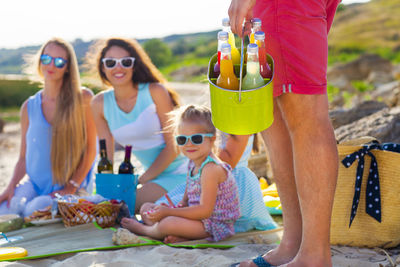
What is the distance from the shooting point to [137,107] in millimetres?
4629

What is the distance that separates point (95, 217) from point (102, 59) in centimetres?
170

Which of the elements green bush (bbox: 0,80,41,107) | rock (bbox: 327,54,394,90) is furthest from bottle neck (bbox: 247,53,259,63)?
green bush (bbox: 0,80,41,107)

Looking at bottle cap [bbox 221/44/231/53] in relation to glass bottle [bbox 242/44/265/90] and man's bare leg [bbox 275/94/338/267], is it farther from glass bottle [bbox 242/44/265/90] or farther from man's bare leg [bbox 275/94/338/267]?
man's bare leg [bbox 275/94/338/267]

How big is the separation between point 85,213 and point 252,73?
2.20 metres

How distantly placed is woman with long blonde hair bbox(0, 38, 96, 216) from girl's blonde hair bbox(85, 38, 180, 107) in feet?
0.90

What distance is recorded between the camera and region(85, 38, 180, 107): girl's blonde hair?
4.66m

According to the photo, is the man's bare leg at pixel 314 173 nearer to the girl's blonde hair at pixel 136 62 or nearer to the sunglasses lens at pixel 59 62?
the girl's blonde hair at pixel 136 62

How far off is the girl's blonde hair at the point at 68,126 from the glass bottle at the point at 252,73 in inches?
118

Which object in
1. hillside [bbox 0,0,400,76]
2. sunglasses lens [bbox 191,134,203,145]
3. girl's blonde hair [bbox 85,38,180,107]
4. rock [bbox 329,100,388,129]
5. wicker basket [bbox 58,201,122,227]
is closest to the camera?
sunglasses lens [bbox 191,134,203,145]

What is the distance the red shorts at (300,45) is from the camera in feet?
6.73

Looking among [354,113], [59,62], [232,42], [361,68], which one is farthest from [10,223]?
[361,68]

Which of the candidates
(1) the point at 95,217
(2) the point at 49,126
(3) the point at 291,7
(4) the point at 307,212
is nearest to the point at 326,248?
(4) the point at 307,212

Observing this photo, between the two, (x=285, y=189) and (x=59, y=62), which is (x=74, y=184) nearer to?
(x=59, y=62)

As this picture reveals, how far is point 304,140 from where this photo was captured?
2.08m
